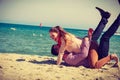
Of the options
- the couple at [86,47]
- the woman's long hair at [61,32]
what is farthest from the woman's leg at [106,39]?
the woman's long hair at [61,32]

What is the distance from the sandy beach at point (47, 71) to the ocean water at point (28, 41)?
189 mm

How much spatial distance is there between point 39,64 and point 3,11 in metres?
0.81

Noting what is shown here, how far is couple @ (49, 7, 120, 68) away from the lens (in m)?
2.86

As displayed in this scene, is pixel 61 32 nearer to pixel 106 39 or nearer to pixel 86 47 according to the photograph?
pixel 86 47

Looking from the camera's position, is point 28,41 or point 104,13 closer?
point 104,13

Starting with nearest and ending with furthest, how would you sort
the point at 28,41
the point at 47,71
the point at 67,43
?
the point at 47,71 → the point at 67,43 → the point at 28,41

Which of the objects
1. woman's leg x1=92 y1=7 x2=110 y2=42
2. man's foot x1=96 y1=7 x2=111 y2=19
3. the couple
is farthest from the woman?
man's foot x1=96 y1=7 x2=111 y2=19

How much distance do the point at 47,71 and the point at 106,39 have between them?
802 mm

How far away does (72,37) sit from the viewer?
2.92m

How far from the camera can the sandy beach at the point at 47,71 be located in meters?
2.56

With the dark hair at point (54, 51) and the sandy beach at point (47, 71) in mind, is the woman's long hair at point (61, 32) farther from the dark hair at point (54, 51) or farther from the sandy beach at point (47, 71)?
the sandy beach at point (47, 71)

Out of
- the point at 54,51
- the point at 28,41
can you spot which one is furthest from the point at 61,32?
the point at 28,41

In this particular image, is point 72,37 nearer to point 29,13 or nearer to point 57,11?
point 57,11

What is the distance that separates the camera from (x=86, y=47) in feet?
9.44
